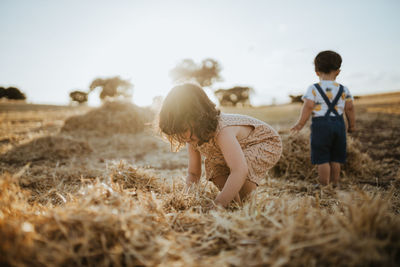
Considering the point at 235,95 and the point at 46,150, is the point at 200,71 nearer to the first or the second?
the point at 235,95

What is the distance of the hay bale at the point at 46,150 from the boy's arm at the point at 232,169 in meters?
4.34

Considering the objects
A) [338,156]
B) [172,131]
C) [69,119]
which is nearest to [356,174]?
[338,156]

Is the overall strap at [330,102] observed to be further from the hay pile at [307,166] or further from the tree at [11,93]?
the tree at [11,93]

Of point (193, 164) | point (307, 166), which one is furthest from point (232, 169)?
point (307, 166)

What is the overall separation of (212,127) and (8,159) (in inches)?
193

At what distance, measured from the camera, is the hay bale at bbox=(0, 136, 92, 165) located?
4.76 m

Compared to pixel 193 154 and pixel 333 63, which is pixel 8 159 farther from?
pixel 333 63

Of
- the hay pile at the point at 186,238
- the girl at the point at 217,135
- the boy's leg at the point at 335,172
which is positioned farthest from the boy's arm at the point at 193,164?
the boy's leg at the point at 335,172

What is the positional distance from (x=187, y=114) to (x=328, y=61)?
2.30 m

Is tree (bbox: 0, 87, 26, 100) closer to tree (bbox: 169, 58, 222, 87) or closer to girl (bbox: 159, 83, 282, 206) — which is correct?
tree (bbox: 169, 58, 222, 87)

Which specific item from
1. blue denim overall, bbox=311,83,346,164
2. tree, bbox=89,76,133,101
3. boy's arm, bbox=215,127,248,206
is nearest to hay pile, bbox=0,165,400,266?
boy's arm, bbox=215,127,248,206

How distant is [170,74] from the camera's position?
50406mm

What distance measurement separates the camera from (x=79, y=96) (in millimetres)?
50938

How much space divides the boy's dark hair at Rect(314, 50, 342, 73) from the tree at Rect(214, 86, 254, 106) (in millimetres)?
46078
